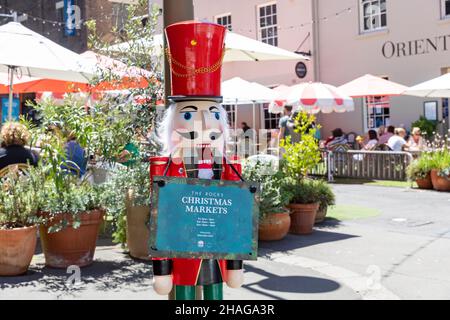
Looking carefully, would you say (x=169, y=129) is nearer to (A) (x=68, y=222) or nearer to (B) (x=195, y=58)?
(B) (x=195, y=58)

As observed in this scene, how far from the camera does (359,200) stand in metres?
11.2

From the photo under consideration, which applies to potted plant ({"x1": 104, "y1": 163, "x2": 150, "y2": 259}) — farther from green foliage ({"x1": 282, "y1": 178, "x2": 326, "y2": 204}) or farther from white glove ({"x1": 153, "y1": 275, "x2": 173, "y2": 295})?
white glove ({"x1": 153, "y1": 275, "x2": 173, "y2": 295})

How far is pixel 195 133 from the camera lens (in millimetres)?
3506

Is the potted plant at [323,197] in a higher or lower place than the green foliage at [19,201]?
lower

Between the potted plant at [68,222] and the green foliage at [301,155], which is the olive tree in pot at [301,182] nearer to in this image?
the green foliage at [301,155]

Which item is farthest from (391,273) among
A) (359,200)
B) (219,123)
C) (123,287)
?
(359,200)

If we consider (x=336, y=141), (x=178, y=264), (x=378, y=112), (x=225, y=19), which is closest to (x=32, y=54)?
(x=178, y=264)

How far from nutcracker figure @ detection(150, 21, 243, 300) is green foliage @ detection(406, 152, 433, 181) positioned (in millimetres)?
9505

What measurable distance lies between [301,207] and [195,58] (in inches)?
186

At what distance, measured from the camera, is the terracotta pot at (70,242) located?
5754 mm

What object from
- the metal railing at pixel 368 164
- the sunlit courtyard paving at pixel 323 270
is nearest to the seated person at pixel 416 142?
the metal railing at pixel 368 164

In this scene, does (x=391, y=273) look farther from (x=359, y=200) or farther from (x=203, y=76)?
(x=359, y=200)

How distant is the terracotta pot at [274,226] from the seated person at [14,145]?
2938mm

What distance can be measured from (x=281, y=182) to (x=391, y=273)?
211 centimetres
